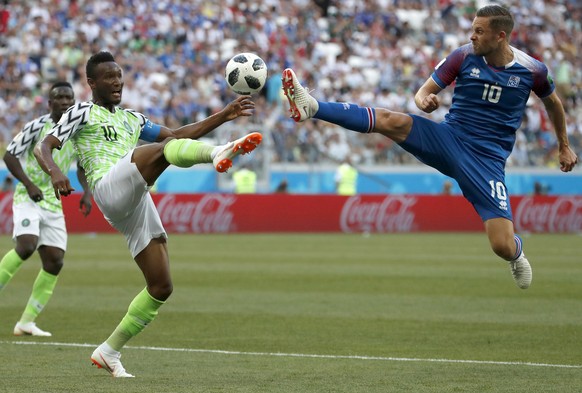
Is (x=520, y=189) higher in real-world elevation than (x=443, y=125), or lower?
lower

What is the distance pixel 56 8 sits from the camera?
33.1 meters

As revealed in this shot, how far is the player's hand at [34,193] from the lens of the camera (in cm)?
1091

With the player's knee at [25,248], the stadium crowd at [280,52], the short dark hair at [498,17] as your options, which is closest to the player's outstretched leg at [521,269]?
the short dark hair at [498,17]

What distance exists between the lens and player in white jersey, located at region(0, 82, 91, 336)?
37.5ft

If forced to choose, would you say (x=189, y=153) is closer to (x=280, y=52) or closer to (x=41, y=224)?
(x=41, y=224)

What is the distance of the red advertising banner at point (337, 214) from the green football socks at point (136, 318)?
19988 millimetres

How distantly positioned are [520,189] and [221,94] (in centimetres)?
936

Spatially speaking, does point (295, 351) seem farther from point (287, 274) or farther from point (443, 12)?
point (443, 12)

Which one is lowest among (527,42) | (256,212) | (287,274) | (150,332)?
(256,212)

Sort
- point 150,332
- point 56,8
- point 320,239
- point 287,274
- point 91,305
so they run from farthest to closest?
point 56,8
point 320,239
point 287,274
point 91,305
point 150,332

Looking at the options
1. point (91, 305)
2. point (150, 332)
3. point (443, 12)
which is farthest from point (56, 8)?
point (150, 332)

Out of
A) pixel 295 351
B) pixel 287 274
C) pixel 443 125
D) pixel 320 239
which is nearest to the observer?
pixel 443 125

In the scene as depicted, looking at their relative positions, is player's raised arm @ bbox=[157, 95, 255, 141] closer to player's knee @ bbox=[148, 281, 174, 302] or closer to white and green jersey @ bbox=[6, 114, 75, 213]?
player's knee @ bbox=[148, 281, 174, 302]

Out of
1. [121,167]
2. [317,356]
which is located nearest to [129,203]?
[121,167]
